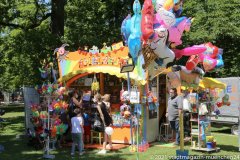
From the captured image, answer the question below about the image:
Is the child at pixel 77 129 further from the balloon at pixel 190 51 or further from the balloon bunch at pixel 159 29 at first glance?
the balloon at pixel 190 51

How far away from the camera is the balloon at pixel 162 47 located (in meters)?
8.73

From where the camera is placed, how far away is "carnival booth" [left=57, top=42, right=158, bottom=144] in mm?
11727

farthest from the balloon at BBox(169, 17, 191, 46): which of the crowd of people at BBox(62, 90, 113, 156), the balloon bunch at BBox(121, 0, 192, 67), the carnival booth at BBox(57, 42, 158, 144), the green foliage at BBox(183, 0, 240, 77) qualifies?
the green foliage at BBox(183, 0, 240, 77)

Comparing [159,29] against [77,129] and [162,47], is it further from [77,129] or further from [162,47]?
[77,129]

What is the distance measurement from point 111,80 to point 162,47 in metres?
4.98

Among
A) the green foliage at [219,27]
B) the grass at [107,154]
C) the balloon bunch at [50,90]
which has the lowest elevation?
the grass at [107,154]

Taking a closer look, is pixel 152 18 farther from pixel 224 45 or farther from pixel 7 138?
pixel 224 45

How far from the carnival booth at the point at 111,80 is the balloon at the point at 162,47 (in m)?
2.00

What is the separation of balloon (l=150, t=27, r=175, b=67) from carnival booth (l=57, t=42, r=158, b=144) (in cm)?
200

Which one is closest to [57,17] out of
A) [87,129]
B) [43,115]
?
[87,129]

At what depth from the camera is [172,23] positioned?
29.5ft

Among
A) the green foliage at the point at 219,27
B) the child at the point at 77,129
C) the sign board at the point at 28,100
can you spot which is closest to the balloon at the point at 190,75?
the child at the point at 77,129

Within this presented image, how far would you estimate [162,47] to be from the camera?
29.2 ft

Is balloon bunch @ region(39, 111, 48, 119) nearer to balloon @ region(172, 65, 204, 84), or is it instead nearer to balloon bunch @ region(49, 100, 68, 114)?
balloon bunch @ region(49, 100, 68, 114)
